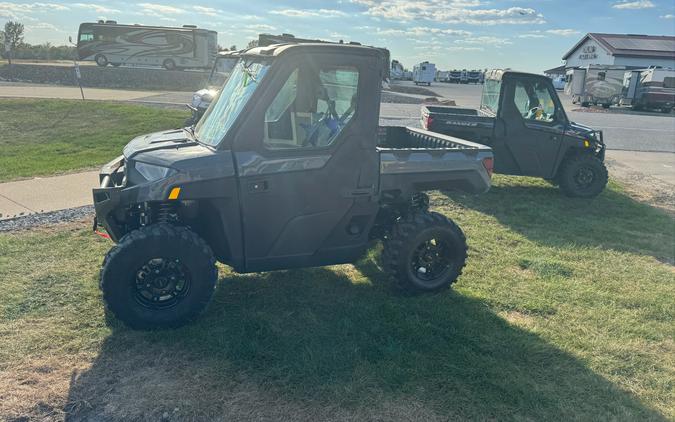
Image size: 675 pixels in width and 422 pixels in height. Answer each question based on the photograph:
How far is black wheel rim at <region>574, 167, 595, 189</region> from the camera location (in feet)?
30.2

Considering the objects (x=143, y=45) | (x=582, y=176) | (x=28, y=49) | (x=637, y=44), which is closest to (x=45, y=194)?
(x=582, y=176)

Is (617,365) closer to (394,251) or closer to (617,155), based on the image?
(394,251)

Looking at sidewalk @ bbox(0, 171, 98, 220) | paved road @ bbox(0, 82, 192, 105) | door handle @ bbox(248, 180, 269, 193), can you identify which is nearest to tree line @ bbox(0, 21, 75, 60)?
paved road @ bbox(0, 82, 192, 105)

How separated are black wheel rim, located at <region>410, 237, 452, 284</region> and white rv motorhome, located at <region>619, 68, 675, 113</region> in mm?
35271

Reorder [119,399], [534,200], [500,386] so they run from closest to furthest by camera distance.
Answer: [119,399] → [500,386] → [534,200]

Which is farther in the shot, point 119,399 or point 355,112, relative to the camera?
point 355,112

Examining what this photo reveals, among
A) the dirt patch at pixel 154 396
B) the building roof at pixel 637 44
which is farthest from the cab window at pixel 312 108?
the building roof at pixel 637 44

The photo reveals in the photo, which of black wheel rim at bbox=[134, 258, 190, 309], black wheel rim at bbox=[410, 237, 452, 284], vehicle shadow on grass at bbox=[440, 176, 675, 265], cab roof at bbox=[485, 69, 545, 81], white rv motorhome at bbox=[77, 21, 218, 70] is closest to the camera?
black wheel rim at bbox=[134, 258, 190, 309]

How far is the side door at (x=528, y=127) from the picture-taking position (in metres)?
8.83

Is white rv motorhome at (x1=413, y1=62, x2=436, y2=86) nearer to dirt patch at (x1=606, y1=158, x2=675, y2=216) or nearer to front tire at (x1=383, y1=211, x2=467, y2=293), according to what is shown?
dirt patch at (x1=606, y1=158, x2=675, y2=216)

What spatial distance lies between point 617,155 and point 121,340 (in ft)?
50.5

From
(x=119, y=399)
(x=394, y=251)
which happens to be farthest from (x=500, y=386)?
(x=119, y=399)

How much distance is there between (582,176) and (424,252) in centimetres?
599

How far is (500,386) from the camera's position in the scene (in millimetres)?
3498
